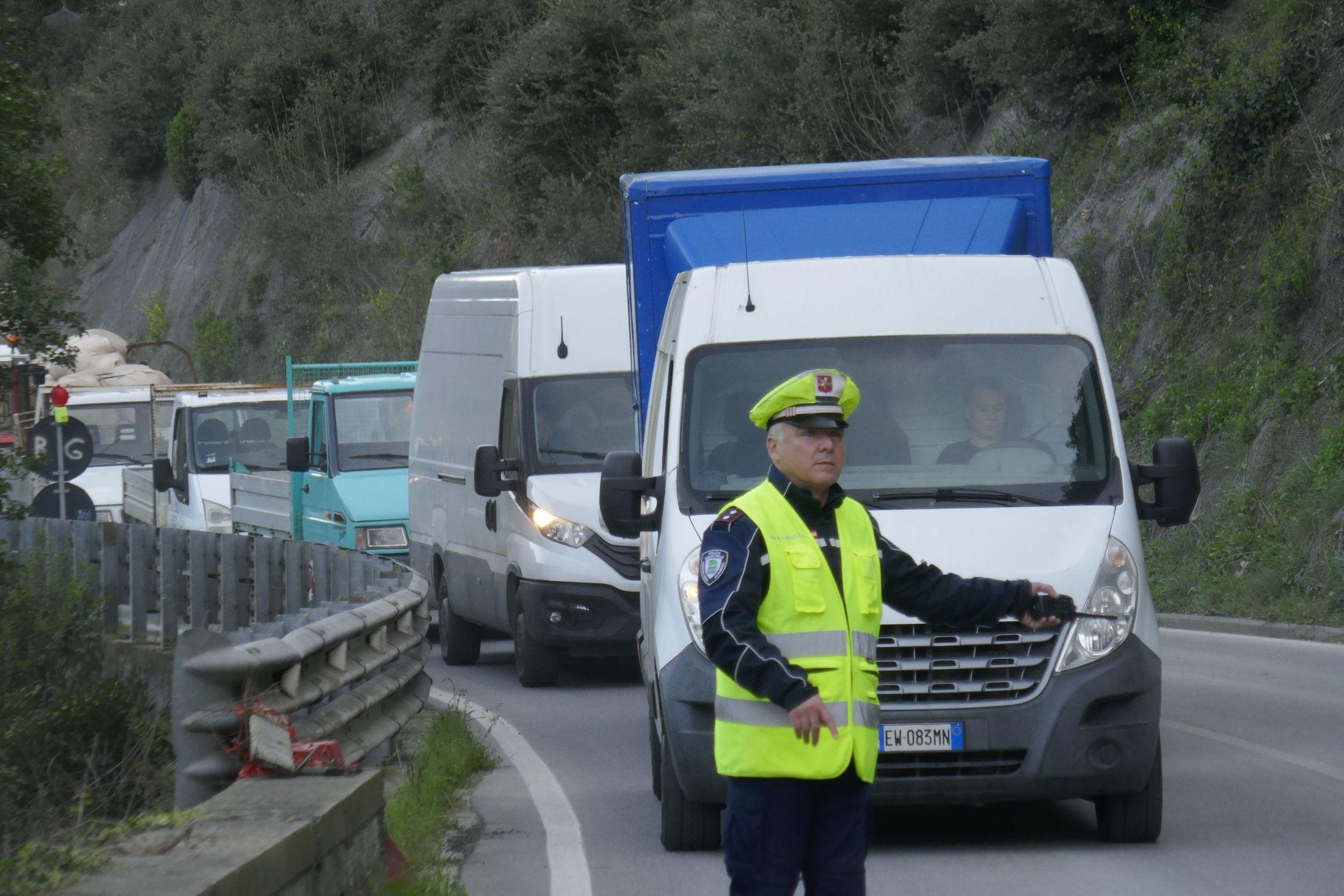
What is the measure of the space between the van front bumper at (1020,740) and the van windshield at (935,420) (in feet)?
2.74

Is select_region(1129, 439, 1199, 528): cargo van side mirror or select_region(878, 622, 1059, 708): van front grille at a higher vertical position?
select_region(1129, 439, 1199, 528): cargo van side mirror

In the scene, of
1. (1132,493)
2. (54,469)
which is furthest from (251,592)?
(54,469)

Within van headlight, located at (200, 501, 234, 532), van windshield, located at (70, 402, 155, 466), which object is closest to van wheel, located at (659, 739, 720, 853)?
van headlight, located at (200, 501, 234, 532)

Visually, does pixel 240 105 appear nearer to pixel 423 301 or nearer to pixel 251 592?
pixel 423 301

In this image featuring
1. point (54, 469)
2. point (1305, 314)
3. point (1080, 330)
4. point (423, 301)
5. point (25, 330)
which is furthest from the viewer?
point (423, 301)

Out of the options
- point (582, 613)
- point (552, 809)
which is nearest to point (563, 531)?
point (582, 613)

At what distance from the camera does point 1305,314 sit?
67.4 feet

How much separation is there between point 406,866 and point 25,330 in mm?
12274

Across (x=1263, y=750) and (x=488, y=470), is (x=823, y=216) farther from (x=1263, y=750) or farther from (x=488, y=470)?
(x=488, y=470)

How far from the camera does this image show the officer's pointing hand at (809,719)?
14.9 ft

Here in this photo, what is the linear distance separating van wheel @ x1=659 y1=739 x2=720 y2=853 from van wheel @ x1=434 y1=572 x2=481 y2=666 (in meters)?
8.06

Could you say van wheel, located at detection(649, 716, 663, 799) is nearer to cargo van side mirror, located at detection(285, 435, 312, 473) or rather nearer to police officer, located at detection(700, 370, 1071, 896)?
police officer, located at detection(700, 370, 1071, 896)

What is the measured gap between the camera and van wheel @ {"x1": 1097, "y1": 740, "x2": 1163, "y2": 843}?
24.0ft

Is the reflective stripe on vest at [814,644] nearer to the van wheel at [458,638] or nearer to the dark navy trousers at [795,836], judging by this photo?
the dark navy trousers at [795,836]
